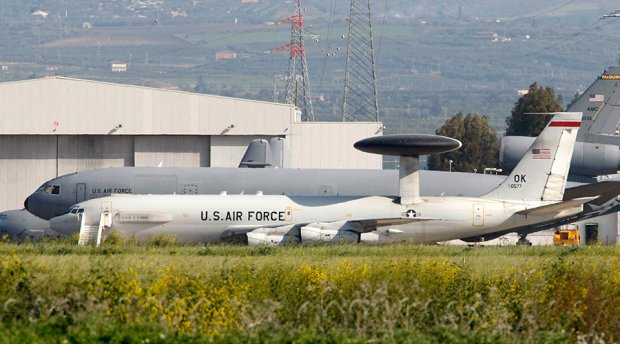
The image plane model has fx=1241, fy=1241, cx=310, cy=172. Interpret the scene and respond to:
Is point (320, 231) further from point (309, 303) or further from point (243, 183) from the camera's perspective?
point (309, 303)

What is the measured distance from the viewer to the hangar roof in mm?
81125

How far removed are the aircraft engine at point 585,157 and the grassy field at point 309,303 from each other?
27985 millimetres

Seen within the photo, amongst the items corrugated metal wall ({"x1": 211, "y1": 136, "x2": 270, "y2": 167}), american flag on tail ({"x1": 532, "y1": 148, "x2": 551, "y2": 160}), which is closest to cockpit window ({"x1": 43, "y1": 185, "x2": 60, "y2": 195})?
american flag on tail ({"x1": 532, "y1": 148, "x2": 551, "y2": 160})

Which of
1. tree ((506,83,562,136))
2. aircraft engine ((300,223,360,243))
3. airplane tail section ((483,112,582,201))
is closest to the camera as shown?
aircraft engine ((300,223,360,243))

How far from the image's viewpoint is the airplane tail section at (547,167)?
176 feet

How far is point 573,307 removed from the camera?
27.1 meters

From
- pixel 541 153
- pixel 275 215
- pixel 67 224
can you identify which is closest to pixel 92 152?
pixel 67 224

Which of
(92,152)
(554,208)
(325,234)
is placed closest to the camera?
(325,234)

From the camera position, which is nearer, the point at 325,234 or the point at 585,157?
the point at 325,234

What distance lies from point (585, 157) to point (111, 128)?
1344 inches

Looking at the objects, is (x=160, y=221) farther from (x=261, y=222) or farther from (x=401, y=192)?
(x=401, y=192)

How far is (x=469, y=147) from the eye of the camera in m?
173

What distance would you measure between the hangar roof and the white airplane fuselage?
95.0 ft

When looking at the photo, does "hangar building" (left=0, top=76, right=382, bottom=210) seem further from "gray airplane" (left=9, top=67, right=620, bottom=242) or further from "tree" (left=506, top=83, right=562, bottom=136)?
"tree" (left=506, top=83, right=562, bottom=136)
